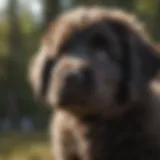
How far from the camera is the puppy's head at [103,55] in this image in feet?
19.1

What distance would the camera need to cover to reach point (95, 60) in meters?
5.82

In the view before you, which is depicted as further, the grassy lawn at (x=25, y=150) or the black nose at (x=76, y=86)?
the grassy lawn at (x=25, y=150)

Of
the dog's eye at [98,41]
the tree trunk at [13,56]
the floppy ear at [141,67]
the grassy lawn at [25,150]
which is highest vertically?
the tree trunk at [13,56]

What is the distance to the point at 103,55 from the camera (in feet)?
19.4

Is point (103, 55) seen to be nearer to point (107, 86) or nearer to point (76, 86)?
point (107, 86)

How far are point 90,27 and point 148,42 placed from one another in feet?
1.64

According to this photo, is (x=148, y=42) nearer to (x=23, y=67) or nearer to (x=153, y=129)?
(x=153, y=129)

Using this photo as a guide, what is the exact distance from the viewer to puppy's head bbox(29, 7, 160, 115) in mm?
5828

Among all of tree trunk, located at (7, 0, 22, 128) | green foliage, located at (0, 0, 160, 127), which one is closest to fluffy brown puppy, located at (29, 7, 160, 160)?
green foliage, located at (0, 0, 160, 127)

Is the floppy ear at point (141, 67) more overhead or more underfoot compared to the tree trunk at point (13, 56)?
more underfoot

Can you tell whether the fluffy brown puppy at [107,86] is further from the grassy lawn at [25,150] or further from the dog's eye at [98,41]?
the grassy lawn at [25,150]

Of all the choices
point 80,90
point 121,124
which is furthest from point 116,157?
point 80,90


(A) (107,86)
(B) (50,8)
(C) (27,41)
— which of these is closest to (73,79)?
(A) (107,86)

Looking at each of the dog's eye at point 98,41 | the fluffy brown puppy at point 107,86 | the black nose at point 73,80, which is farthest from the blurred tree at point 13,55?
the black nose at point 73,80
